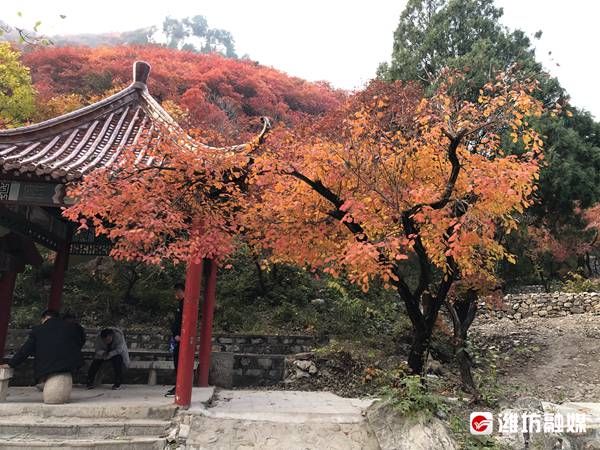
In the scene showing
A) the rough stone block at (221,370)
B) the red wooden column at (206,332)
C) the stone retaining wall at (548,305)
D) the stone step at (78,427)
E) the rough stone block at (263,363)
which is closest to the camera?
the stone step at (78,427)

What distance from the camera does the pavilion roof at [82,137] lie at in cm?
705

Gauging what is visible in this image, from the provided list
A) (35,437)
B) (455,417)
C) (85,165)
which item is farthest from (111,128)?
(455,417)

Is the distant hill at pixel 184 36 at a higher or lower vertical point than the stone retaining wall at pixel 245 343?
higher

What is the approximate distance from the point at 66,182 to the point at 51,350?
9.13ft

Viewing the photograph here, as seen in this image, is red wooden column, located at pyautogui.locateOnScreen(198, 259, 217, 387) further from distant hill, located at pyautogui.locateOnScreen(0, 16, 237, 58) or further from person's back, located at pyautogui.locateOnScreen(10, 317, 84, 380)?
distant hill, located at pyautogui.locateOnScreen(0, 16, 237, 58)

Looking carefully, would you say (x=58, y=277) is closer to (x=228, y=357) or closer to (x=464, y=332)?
(x=228, y=357)

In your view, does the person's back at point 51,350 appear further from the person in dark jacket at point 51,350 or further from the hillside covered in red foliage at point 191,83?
the hillside covered in red foliage at point 191,83

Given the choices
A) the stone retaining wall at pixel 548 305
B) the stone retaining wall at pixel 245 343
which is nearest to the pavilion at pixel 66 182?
the stone retaining wall at pixel 245 343

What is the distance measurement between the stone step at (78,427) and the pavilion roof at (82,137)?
143 inches

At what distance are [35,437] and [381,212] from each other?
629 centimetres

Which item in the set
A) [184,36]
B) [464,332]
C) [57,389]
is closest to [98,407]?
[57,389]

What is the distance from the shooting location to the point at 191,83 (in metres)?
36.3

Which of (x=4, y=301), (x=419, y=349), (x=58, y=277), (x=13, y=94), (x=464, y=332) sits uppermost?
(x=13, y=94)

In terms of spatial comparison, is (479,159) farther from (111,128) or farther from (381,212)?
(111,128)
